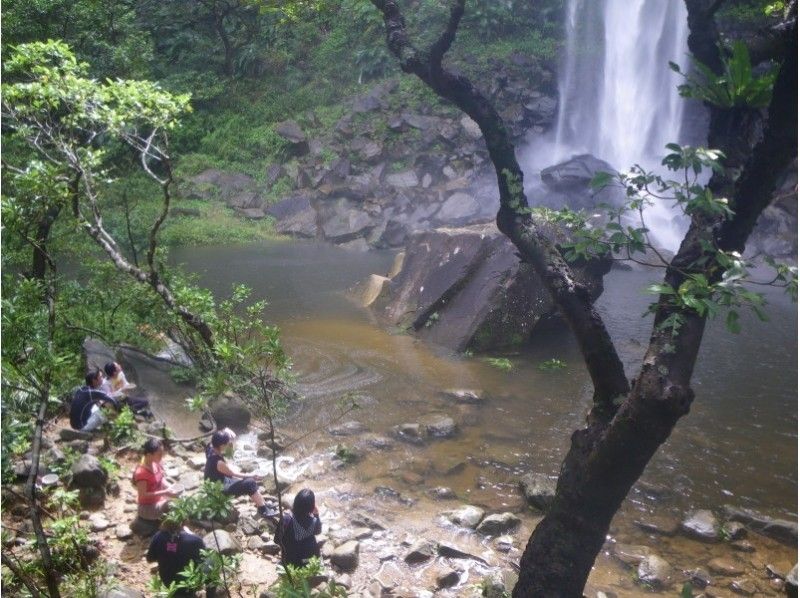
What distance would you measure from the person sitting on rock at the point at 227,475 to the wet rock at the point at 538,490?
2634 mm

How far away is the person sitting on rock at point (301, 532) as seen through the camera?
202 inches

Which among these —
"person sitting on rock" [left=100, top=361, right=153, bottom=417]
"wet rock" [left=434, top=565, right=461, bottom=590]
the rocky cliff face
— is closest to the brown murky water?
"wet rock" [left=434, top=565, right=461, bottom=590]

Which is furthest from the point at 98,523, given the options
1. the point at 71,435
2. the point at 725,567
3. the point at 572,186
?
the point at 572,186

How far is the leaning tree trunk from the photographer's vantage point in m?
3.49

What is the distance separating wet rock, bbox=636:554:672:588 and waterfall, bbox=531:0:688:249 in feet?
68.7

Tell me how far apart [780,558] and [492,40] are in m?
28.4

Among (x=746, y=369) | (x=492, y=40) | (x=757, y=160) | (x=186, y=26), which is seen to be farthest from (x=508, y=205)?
(x=186, y=26)

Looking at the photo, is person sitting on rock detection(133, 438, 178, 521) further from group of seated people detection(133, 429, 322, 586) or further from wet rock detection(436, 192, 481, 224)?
wet rock detection(436, 192, 481, 224)

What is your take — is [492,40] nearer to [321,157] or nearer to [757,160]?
[321,157]

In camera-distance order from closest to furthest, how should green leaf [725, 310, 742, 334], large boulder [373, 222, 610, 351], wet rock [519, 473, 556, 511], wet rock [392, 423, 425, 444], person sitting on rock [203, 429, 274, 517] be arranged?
green leaf [725, 310, 742, 334]
person sitting on rock [203, 429, 274, 517]
wet rock [519, 473, 556, 511]
wet rock [392, 423, 425, 444]
large boulder [373, 222, 610, 351]

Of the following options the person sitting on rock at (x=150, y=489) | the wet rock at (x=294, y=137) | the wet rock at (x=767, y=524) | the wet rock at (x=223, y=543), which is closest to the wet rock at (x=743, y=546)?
the wet rock at (x=767, y=524)

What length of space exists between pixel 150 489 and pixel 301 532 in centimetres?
134

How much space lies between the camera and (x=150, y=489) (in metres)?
5.36

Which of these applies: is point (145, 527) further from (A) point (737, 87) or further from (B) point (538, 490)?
(A) point (737, 87)
